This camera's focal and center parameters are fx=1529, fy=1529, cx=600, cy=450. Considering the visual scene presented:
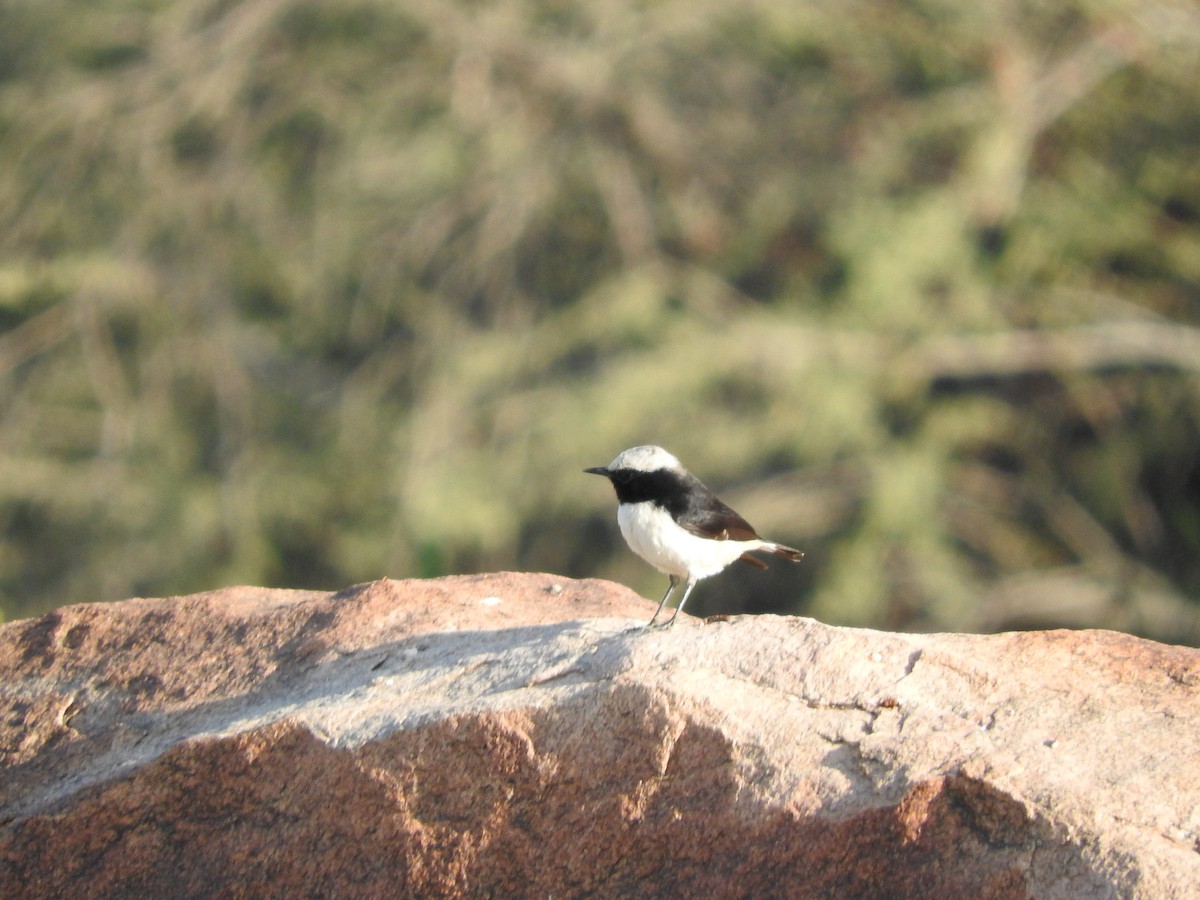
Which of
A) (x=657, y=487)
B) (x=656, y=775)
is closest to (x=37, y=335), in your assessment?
(x=657, y=487)

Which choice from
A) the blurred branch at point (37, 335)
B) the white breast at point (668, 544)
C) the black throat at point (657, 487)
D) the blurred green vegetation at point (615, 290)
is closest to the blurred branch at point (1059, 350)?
the blurred green vegetation at point (615, 290)

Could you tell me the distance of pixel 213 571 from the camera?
1215 cm

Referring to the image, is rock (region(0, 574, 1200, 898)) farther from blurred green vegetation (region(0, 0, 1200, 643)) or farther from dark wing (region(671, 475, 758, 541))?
blurred green vegetation (region(0, 0, 1200, 643))

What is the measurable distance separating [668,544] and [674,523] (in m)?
0.10

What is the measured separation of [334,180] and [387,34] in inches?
50.4

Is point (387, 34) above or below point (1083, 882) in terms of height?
above

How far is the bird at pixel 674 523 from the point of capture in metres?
4.88

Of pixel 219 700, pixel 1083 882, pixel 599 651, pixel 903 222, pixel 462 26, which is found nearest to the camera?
pixel 1083 882

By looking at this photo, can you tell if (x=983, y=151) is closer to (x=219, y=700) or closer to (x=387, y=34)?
(x=387, y=34)

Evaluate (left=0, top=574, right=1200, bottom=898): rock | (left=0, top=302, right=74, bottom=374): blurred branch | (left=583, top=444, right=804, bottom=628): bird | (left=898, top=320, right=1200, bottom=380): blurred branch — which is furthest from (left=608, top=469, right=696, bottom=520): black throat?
(left=0, top=302, right=74, bottom=374): blurred branch

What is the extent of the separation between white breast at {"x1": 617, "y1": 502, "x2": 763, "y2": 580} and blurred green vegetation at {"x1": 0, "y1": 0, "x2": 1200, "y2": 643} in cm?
567

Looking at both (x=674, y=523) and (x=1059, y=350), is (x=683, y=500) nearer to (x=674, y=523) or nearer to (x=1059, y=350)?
(x=674, y=523)

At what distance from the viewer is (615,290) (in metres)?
11.3

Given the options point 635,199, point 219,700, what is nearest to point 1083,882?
point 219,700
